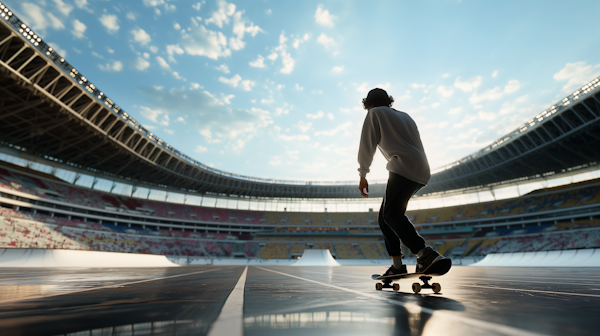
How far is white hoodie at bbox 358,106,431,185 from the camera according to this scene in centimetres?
250

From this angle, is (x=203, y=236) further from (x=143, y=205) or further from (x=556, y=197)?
(x=556, y=197)

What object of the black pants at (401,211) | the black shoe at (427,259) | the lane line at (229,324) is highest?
the black pants at (401,211)

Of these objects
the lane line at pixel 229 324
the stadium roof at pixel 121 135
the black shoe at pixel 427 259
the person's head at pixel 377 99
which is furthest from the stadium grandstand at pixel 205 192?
the black shoe at pixel 427 259

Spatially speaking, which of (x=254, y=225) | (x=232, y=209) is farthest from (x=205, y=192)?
(x=254, y=225)

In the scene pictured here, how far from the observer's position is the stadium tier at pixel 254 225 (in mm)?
28250

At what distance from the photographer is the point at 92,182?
38469mm

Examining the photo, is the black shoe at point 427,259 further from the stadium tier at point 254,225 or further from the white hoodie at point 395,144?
the stadium tier at point 254,225

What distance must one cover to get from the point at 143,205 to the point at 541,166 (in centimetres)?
5471

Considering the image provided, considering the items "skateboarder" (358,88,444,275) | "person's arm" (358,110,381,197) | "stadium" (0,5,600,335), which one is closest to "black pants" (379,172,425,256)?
"skateboarder" (358,88,444,275)

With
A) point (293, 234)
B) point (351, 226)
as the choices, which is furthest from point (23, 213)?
point (351, 226)

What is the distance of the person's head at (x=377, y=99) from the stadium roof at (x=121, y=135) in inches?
971

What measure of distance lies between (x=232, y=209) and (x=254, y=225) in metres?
5.61

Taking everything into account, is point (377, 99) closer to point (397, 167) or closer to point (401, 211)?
point (397, 167)

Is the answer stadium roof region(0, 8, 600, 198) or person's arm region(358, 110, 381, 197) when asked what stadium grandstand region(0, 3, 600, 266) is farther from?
person's arm region(358, 110, 381, 197)
